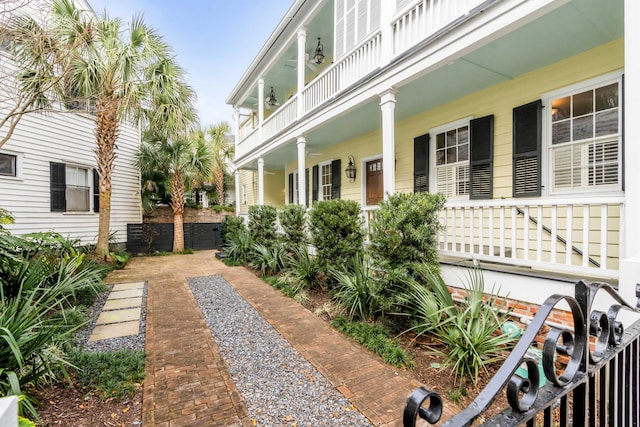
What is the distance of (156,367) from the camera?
10.7 ft

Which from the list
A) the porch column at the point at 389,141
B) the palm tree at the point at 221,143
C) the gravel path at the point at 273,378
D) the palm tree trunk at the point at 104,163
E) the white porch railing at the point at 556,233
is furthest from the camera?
the palm tree at the point at 221,143

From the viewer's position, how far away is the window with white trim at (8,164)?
8.05 m

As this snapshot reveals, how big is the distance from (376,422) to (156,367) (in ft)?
7.89

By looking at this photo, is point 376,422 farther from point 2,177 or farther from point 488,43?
point 2,177

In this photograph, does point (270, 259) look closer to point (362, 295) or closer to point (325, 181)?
point (325, 181)

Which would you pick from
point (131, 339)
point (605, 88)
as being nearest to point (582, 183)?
point (605, 88)

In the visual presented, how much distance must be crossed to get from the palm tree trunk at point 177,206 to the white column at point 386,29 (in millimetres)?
9824

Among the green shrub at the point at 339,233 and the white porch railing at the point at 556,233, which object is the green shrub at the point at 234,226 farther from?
the white porch railing at the point at 556,233

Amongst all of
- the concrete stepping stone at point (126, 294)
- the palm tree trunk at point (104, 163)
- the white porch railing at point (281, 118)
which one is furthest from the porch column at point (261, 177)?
the concrete stepping stone at point (126, 294)

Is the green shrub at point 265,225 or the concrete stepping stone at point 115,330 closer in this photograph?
the concrete stepping stone at point 115,330

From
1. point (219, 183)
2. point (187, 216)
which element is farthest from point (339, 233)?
point (219, 183)

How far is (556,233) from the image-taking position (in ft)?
12.5

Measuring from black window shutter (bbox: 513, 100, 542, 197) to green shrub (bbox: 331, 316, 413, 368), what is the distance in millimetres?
3326

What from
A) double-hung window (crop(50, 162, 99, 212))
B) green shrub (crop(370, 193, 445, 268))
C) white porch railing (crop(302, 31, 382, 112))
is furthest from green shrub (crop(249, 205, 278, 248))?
double-hung window (crop(50, 162, 99, 212))
